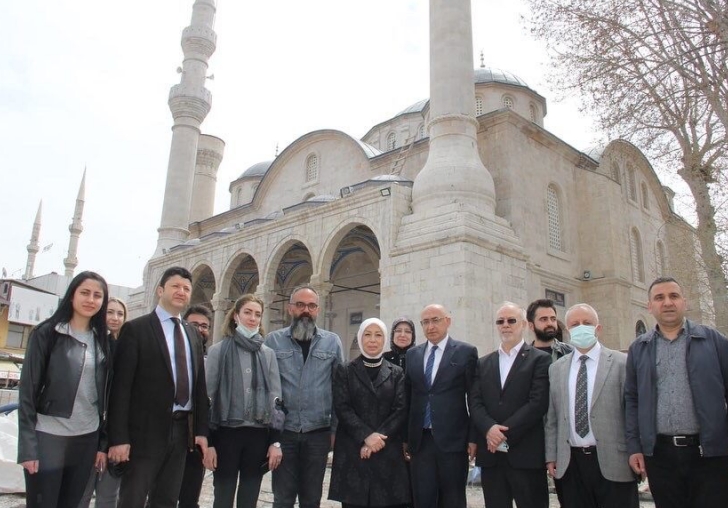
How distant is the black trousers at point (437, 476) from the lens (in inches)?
142

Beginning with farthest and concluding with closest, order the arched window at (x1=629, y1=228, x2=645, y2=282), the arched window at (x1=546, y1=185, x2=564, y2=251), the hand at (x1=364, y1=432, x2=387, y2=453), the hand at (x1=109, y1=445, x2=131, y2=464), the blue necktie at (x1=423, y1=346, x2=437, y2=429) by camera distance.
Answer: the arched window at (x1=629, y1=228, x2=645, y2=282), the arched window at (x1=546, y1=185, x2=564, y2=251), the blue necktie at (x1=423, y1=346, x2=437, y2=429), the hand at (x1=364, y1=432, x2=387, y2=453), the hand at (x1=109, y1=445, x2=131, y2=464)

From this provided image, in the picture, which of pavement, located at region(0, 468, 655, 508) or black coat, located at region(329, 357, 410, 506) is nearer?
black coat, located at region(329, 357, 410, 506)

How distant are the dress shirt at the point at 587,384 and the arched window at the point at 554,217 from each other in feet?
38.3

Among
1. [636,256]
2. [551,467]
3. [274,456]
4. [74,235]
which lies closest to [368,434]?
[274,456]

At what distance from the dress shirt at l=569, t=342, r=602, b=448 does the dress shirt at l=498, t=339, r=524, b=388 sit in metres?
0.34

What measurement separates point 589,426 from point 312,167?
56.6 ft

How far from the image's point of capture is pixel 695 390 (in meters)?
3.04

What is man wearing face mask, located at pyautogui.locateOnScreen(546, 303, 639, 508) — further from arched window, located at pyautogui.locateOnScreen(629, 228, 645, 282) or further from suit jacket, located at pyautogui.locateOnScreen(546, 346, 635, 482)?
arched window, located at pyautogui.locateOnScreen(629, 228, 645, 282)

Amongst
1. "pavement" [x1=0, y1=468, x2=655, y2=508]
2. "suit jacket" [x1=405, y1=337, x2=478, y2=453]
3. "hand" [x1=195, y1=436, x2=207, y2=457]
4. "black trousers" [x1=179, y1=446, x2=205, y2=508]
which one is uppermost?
"suit jacket" [x1=405, y1=337, x2=478, y2=453]

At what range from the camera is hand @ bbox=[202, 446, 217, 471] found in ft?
11.1

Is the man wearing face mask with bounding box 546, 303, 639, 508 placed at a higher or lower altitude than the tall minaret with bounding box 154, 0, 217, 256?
lower

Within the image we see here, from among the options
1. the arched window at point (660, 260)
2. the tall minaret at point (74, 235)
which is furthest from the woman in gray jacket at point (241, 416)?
the tall minaret at point (74, 235)

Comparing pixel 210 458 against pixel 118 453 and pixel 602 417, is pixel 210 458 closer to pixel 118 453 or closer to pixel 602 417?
pixel 118 453

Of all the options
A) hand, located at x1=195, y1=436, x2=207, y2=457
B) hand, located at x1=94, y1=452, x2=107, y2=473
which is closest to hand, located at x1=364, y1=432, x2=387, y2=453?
hand, located at x1=195, y1=436, x2=207, y2=457
